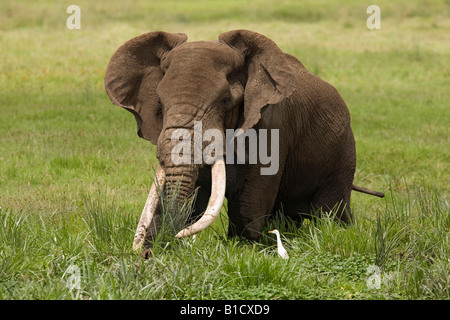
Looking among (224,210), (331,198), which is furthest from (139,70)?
(331,198)

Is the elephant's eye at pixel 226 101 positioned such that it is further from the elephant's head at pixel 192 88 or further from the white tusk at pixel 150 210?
the white tusk at pixel 150 210

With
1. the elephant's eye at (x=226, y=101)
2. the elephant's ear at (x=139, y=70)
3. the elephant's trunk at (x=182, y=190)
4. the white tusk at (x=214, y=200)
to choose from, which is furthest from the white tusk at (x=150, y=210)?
the elephant's ear at (x=139, y=70)

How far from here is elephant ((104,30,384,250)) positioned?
7.32m

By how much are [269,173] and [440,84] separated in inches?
555

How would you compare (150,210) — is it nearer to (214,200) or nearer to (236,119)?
(214,200)

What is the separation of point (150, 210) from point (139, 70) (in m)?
1.54

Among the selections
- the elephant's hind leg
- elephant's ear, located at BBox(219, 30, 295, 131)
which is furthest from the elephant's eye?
the elephant's hind leg

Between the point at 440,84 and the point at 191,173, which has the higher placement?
the point at 191,173

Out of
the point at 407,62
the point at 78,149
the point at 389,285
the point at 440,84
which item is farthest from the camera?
the point at 407,62

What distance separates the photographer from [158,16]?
32.5 m

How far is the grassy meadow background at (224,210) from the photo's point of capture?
22.6 ft

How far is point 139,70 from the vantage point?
27.2ft

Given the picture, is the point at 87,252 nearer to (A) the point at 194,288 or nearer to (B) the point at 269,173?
(A) the point at 194,288
